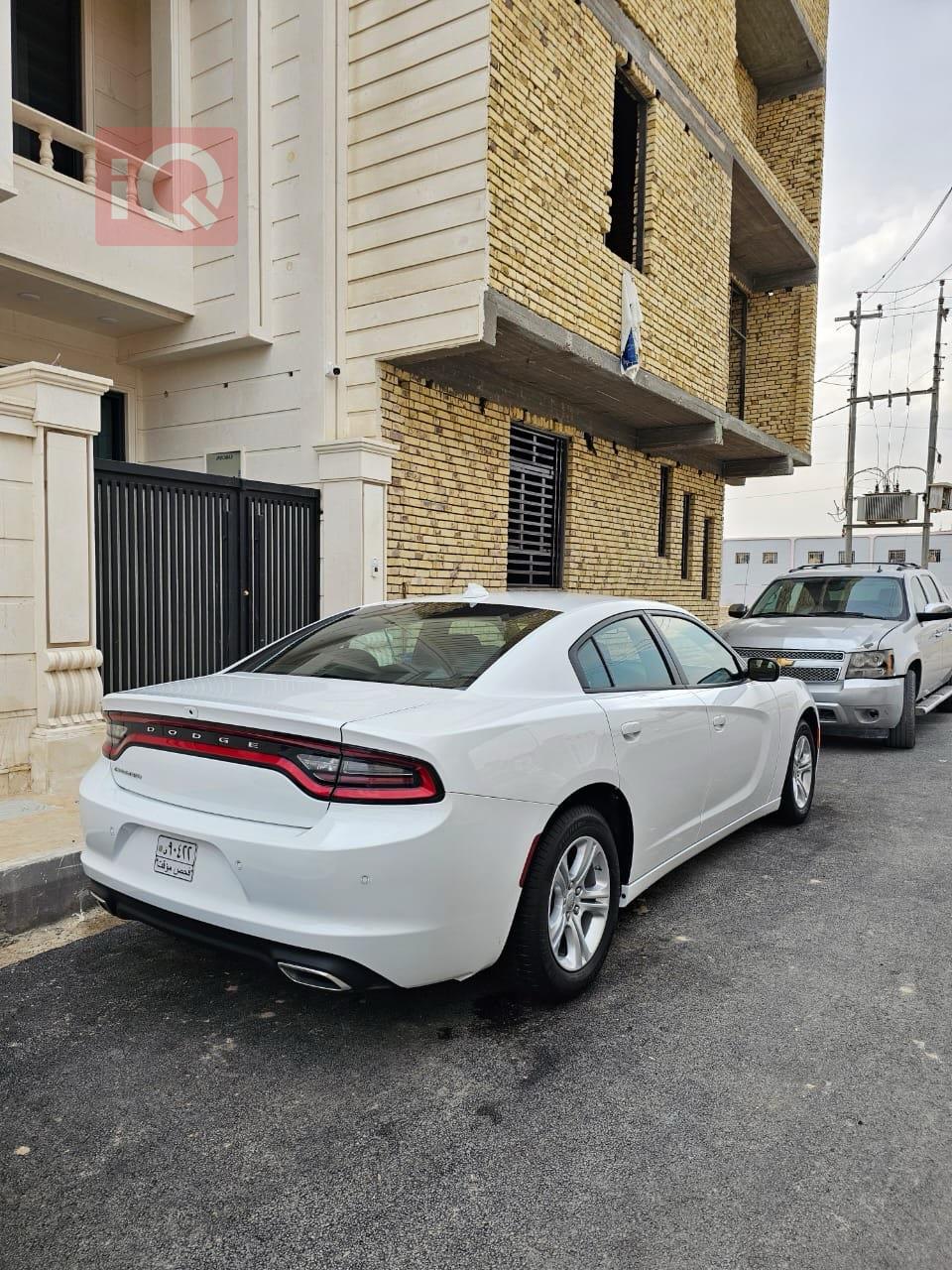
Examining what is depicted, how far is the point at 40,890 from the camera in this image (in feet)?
13.2

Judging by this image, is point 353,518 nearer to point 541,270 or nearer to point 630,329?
point 541,270

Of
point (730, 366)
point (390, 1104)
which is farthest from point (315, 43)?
point (730, 366)

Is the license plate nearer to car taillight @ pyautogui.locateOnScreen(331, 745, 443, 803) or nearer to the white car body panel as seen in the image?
car taillight @ pyautogui.locateOnScreen(331, 745, 443, 803)

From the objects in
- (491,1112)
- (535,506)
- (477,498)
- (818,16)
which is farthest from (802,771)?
(818,16)

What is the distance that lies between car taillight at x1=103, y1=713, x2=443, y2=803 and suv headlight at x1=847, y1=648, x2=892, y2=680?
21.5ft

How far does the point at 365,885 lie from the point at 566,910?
3.10 ft

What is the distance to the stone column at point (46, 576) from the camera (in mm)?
5359

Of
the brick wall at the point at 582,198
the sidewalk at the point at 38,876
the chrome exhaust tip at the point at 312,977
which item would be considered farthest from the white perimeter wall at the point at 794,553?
the chrome exhaust tip at the point at 312,977

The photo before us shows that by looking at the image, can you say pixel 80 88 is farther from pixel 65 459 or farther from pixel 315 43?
pixel 65 459

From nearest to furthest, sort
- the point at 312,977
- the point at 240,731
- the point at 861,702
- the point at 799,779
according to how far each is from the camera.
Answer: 1. the point at 312,977
2. the point at 240,731
3. the point at 799,779
4. the point at 861,702

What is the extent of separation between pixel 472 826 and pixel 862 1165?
137 centimetres

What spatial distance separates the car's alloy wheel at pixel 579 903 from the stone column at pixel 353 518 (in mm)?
4692

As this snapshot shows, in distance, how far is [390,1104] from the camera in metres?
2.58

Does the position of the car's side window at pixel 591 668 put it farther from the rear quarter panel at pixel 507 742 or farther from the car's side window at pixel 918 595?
the car's side window at pixel 918 595
